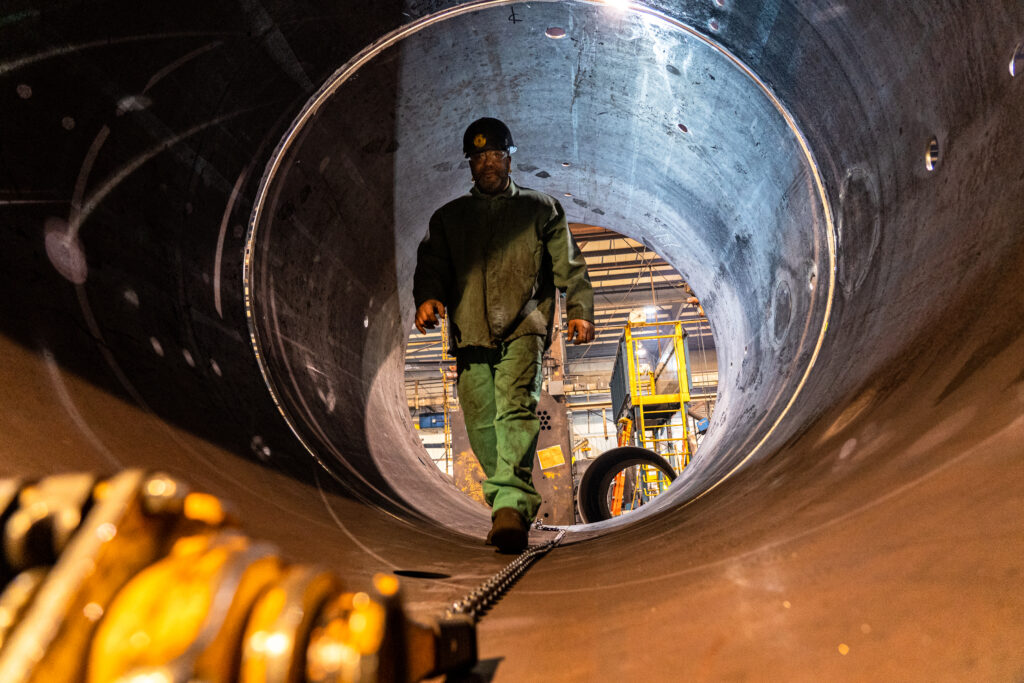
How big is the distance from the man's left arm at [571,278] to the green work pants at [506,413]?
143mm

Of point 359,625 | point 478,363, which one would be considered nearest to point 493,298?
point 478,363

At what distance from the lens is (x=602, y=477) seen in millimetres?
5070

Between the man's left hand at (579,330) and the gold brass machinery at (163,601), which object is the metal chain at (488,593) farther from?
the man's left hand at (579,330)

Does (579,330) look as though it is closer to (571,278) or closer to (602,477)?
(571,278)

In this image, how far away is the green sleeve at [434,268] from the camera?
261 centimetres

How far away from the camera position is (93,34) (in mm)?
1625

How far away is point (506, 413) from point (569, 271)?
0.57 metres

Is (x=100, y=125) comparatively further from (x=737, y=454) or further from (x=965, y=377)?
(x=737, y=454)

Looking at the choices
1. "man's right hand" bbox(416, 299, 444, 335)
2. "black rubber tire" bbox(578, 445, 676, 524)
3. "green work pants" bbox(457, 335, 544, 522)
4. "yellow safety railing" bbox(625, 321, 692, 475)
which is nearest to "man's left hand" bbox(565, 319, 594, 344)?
"green work pants" bbox(457, 335, 544, 522)

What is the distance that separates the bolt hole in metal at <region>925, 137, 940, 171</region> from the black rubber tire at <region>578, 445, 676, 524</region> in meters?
3.51

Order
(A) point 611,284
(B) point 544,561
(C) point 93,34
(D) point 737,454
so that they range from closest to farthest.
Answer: (C) point 93,34
(B) point 544,561
(D) point 737,454
(A) point 611,284

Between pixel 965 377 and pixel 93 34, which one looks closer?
pixel 965 377

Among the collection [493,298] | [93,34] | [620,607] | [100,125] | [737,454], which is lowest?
[620,607]

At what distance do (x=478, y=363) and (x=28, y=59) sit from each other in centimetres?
155
